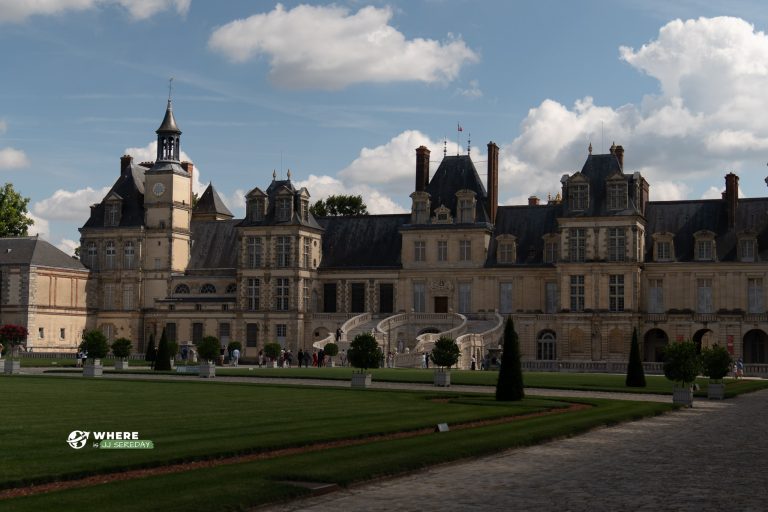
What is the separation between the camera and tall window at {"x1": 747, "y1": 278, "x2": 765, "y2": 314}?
65.4 metres

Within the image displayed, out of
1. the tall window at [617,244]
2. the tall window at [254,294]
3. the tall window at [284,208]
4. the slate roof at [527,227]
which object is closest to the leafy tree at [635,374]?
the tall window at [617,244]

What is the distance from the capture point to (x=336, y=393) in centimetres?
3400

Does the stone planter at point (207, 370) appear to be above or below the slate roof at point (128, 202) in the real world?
below

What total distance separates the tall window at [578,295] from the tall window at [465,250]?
7728 millimetres

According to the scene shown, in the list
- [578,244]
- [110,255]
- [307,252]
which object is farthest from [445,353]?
[110,255]

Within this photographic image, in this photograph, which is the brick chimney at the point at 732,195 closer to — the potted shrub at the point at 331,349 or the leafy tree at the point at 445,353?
the potted shrub at the point at 331,349

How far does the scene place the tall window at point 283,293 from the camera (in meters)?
73.5

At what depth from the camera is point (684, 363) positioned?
3591 cm

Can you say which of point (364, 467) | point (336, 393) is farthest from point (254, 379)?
point (364, 467)

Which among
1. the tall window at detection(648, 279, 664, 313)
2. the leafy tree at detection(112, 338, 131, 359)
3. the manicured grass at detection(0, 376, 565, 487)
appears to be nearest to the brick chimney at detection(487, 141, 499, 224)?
the tall window at detection(648, 279, 664, 313)

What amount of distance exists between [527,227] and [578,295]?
7498 millimetres

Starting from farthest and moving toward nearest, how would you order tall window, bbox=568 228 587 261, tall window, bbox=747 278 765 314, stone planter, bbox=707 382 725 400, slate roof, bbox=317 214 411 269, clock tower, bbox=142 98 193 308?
clock tower, bbox=142 98 193 308
slate roof, bbox=317 214 411 269
tall window, bbox=568 228 587 261
tall window, bbox=747 278 765 314
stone planter, bbox=707 382 725 400

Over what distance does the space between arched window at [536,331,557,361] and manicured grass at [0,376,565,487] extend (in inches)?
1363

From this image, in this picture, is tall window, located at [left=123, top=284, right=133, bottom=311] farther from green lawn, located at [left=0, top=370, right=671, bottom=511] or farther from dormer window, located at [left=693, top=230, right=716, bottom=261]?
green lawn, located at [left=0, top=370, right=671, bottom=511]
